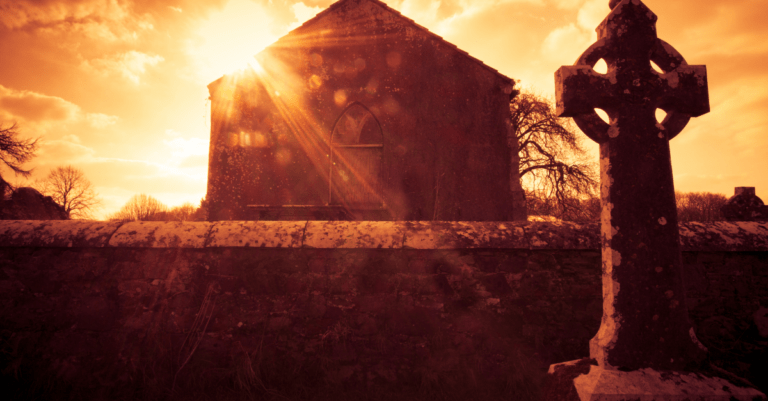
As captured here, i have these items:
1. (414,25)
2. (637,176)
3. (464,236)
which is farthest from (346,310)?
(414,25)

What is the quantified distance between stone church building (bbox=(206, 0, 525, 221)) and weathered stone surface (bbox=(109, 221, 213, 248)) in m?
5.92

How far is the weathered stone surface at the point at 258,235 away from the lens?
3.31m

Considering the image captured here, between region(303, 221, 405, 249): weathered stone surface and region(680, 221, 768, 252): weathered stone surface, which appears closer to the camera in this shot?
region(680, 221, 768, 252): weathered stone surface

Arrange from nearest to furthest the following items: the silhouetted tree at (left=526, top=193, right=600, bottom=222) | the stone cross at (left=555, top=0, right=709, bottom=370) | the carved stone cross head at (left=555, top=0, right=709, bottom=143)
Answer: the stone cross at (left=555, top=0, right=709, bottom=370) < the carved stone cross head at (left=555, top=0, right=709, bottom=143) < the silhouetted tree at (left=526, top=193, right=600, bottom=222)

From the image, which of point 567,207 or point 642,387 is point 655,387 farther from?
point 567,207

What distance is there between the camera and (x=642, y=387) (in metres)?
1.88

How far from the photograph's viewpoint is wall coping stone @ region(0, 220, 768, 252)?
10.4 feet

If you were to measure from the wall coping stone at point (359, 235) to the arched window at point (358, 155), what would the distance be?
646cm

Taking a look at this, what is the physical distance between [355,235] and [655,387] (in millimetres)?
2261

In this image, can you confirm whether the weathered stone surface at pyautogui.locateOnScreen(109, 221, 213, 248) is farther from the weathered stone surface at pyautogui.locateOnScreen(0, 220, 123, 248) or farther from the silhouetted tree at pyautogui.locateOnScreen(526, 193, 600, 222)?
the silhouetted tree at pyautogui.locateOnScreen(526, 193, 600, 222)

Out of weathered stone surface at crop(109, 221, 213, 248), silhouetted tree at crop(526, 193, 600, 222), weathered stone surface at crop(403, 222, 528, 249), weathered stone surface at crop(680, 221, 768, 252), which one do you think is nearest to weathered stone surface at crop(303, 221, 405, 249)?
weathered stone surface at crop(403, 222, 528, 249)

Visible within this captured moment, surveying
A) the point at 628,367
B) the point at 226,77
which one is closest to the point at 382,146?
the point at 226,77

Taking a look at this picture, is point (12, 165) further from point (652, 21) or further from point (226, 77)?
point (652, 21)

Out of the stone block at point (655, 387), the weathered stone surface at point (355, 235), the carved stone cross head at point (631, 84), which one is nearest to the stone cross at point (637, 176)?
the carved stone cross head at point (631, 84)
